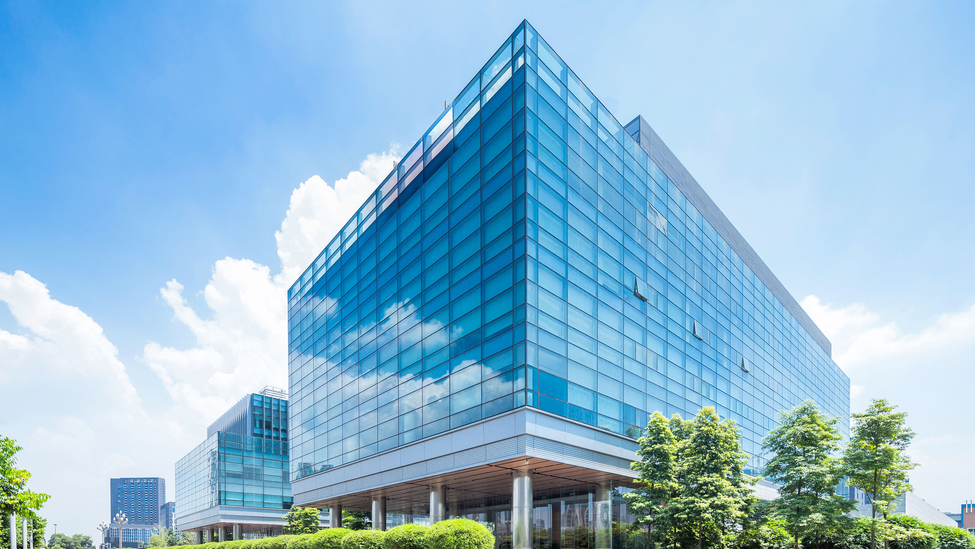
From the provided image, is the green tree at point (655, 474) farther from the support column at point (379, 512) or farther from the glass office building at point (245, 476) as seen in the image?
the glass office building at point (245, 476)

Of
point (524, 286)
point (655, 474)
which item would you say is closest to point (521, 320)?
point (524, 286)

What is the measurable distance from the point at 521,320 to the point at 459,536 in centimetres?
994

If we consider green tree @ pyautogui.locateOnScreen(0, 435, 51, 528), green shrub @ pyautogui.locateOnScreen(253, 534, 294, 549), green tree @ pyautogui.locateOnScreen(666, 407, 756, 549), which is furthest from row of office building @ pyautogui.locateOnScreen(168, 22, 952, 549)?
green tree @ pyautogui.locateOnScreen(0, 435, 51, 528)

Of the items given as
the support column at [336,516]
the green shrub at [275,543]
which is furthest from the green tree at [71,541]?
the green shrub at [275,543]

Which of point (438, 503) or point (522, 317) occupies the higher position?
point (522, 317)

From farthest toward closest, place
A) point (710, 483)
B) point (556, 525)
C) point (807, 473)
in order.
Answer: point (556, 525) < point (807, 473) < point (710, 483)

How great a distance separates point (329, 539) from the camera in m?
34.0

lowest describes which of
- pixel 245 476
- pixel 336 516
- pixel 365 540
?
pixel 245 476

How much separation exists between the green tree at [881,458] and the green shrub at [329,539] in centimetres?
2801

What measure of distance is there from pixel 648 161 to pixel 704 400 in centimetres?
1845

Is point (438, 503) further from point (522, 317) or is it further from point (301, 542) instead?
point (522, 317)

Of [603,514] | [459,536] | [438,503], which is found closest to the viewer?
[459,536]

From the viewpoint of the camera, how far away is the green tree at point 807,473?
95.5 ft

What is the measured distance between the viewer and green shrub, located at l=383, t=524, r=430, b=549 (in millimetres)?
26784
